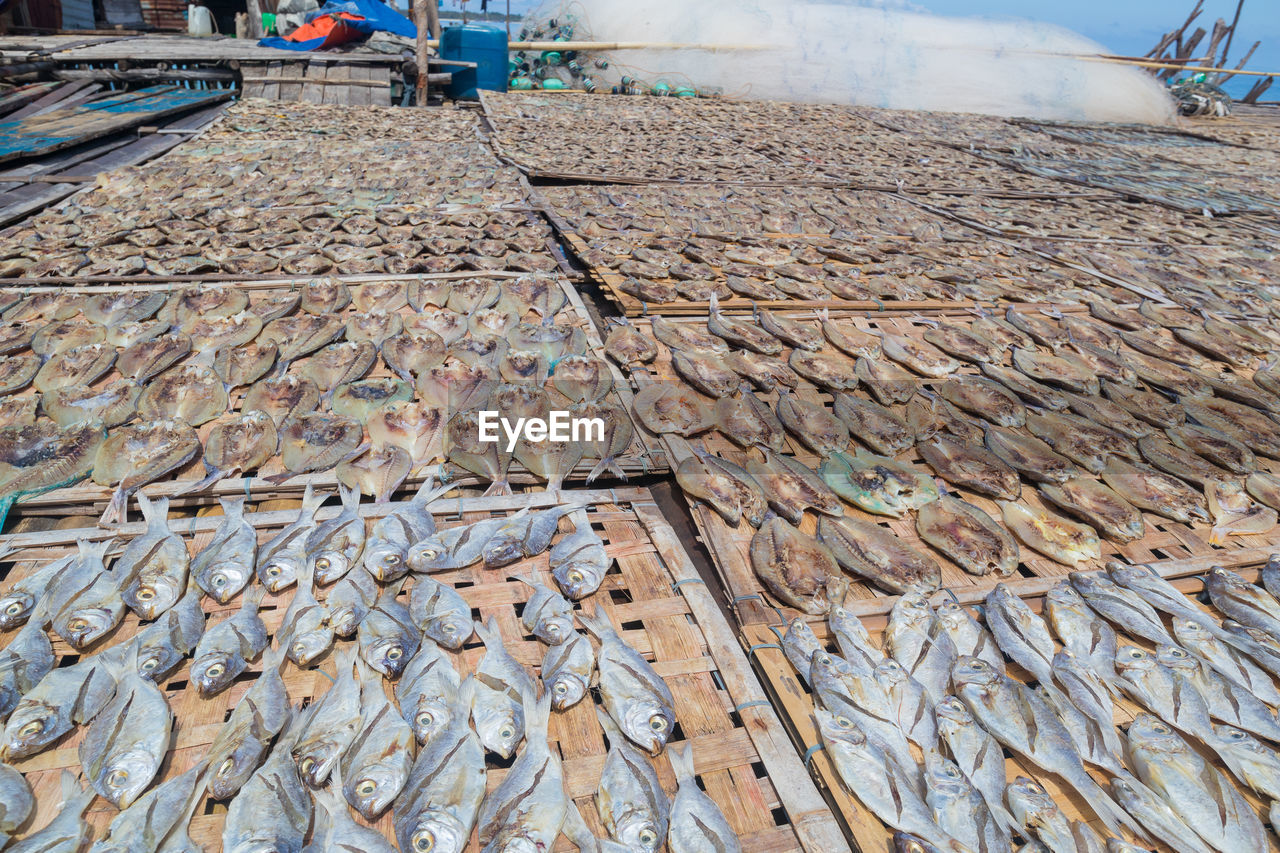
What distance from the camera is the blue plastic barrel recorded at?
1312 centimetres

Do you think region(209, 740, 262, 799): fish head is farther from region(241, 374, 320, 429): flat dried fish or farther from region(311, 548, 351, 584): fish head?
region(241, 374, 320, 429): flat dried fish

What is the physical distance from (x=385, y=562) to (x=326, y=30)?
14412 mm

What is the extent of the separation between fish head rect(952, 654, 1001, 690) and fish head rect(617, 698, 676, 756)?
800 mm

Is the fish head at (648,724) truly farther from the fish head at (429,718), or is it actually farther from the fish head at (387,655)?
the fish head at (387,655)

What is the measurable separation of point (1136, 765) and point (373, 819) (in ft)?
7.07

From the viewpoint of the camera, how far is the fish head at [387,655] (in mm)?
1938

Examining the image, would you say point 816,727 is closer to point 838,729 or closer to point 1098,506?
point 838,729

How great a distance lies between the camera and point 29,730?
1672 mm

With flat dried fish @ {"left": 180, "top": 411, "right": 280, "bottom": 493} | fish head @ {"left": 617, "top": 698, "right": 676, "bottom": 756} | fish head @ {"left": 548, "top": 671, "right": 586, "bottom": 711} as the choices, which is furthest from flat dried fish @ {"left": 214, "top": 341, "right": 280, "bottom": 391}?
fish head @ {"left": 617, "top": 698, "right": 676, "bottom": 756}

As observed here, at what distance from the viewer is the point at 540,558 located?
2445mm

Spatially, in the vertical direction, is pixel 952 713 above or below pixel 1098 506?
below

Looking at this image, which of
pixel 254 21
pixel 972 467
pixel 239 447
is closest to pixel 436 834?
pixel 239 447

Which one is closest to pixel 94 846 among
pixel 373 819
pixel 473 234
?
pixel 373 819

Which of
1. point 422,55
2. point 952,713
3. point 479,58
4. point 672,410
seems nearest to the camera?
point 952,713
